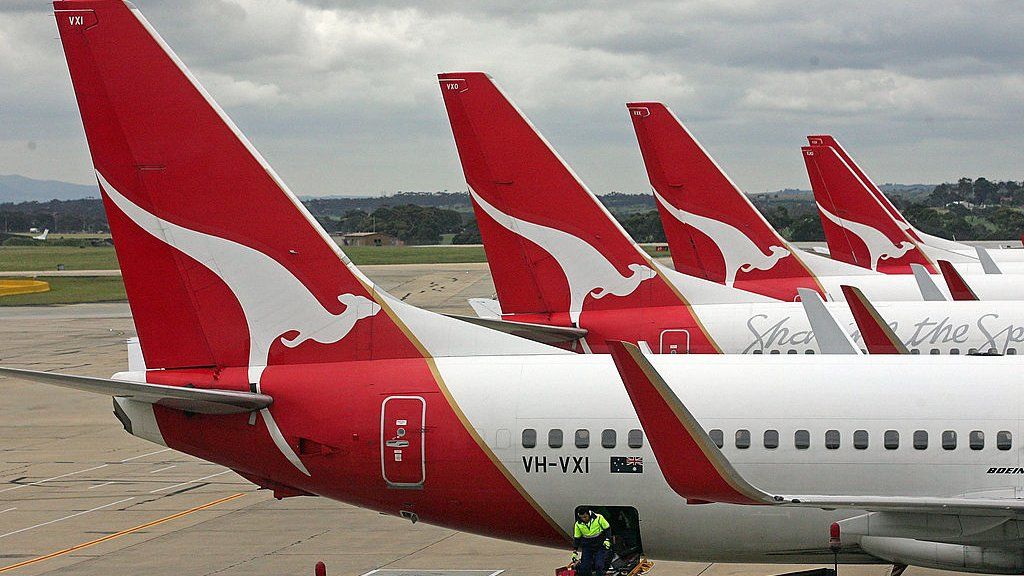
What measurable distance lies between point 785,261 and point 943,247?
64.5ft

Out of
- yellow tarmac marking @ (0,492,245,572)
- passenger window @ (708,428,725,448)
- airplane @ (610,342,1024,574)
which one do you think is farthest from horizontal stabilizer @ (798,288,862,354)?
yellow tarmac marking @ (0,492,245,572)

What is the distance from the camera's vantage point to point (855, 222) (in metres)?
44.3

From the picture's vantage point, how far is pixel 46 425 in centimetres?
3872

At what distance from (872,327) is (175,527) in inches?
527

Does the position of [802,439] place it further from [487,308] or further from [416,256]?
[416,256]

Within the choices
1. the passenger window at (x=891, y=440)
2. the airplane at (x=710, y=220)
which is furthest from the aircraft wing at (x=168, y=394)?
the airplane at (x=710, y=220)

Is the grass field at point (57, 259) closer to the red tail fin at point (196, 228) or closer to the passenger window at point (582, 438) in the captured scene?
the red tail fin at point (196, 228)

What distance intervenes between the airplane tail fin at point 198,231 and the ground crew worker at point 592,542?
3195 mm

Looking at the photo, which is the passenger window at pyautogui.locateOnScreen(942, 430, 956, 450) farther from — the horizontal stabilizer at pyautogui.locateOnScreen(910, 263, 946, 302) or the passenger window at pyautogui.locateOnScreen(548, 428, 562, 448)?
the horizontal stabilizer at pyautogui.locateOnScreen(910, 263, 946, 302)

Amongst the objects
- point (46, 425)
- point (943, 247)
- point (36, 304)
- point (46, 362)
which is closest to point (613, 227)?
point (46, 425)

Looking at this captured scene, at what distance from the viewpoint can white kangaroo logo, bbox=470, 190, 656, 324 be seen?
25.9 m

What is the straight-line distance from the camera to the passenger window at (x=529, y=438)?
1648 cm

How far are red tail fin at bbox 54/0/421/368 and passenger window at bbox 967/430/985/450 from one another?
7.17m

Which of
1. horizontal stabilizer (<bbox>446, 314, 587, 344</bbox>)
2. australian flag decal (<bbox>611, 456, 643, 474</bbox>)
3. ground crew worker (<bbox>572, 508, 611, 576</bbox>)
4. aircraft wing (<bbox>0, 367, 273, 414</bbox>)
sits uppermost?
horizontal stabilizer (<bbox>446, 314, 587, 344</bbox>)
